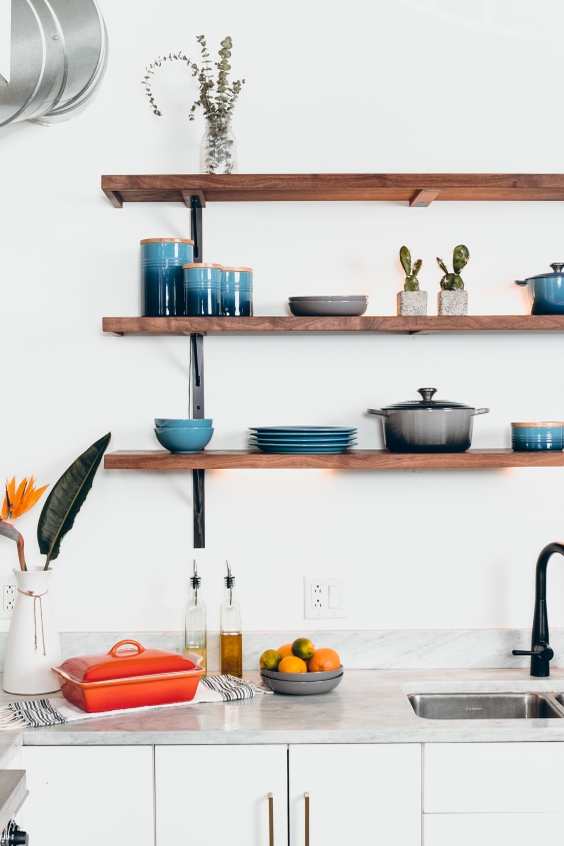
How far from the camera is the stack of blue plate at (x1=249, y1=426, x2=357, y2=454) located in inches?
88.0

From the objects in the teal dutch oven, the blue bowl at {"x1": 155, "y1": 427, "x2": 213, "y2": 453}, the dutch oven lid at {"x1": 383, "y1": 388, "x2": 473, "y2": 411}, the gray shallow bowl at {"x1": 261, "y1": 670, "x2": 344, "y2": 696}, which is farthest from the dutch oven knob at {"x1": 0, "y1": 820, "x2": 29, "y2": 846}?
the teal dutch oven

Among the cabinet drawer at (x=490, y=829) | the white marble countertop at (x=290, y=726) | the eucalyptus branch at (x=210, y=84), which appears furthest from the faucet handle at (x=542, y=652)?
the eucalyptus branch at (x=210, y=84)

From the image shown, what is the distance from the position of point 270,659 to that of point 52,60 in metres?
1.56

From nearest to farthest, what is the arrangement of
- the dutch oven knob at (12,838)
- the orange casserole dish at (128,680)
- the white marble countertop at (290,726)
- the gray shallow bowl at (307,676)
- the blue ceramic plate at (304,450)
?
1. the dutch oven knob at (12,838)
2. the white marble countertop at (290,726)
3. the orange casserole dish at (128,680)
4. the gray shallow bowl at (307,676)
5. the blue ceramic plate at (304,450)

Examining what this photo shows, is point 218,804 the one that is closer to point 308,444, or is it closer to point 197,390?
point 308,444

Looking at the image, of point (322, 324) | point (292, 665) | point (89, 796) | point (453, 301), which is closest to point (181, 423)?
point (322, 324)

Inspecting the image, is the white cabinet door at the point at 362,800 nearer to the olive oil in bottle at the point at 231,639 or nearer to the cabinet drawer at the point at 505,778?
the cabinet drawer at the point at 505,778

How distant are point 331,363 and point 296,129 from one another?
640 mm

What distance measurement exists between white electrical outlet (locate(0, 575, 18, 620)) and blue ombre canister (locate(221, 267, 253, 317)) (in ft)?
3.04

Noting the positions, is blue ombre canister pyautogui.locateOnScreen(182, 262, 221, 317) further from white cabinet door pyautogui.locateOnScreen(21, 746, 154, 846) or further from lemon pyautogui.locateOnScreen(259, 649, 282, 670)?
white cabinet door pyautogui.locateOnScreen(21, 746, 154, 846)

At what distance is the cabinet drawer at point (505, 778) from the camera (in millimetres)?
1954

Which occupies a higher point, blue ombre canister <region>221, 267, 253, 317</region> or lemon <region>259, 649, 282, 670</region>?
blue ombre canister <region>221, 267, 253, 317</region>

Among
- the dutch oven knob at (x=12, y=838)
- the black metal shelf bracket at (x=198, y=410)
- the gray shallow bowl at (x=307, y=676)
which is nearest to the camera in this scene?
the dutch oven knob at (x=12, y=838)

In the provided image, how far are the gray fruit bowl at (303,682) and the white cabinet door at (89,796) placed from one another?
0.36 m
